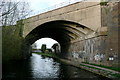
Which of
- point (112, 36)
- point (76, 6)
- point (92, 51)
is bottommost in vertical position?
point (92, 51)

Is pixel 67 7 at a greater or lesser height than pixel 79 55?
greater

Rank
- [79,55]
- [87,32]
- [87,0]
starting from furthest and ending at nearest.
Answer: [79,55]
[87,32]
[87,0]

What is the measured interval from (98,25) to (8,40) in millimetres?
10788

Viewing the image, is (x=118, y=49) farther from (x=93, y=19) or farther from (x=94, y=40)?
(x=93, y=19)

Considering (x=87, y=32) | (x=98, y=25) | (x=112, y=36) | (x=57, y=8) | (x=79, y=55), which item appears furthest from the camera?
(x=79, y=55)

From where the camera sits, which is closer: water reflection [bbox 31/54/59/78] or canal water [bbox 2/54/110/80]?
canal water [bbox 2/54/110/80]

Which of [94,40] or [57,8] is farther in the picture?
[57,8]

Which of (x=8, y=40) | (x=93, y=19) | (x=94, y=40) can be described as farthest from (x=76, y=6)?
(x=8, y=40)

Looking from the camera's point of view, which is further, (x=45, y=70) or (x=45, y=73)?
(x=45, y=70)

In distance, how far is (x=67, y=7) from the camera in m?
27.0

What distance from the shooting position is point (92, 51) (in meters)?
23.9

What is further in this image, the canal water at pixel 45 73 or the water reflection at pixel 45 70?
the water reflection at pixel 45 70

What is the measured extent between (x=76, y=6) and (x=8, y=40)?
1088 centimetres

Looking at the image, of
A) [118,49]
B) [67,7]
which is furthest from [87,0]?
[118,49]
